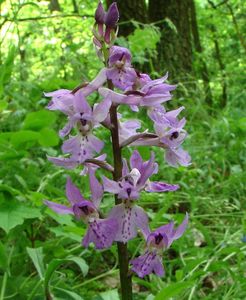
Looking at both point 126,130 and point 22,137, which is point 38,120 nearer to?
point 22,137

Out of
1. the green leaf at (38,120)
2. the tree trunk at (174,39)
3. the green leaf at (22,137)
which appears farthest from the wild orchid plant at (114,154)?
the tree trunk at (174,39)

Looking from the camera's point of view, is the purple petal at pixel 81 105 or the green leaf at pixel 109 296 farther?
the green leaf at pixel 109 296

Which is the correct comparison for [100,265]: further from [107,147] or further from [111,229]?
[111,229]

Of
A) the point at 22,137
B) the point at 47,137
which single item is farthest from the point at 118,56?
the point at 47,137

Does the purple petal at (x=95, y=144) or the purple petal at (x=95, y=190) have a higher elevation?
the purple petal at (x=95, y=144)

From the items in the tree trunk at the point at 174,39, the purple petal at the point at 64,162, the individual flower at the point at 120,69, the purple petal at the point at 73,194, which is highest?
the tree trunk at the point at 174,39

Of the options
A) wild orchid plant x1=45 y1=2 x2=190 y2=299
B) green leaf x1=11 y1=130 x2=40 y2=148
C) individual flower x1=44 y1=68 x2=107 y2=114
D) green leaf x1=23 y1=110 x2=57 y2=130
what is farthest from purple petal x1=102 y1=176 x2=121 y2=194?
green leaf x1=23 y1=110 x2=57 y2=130

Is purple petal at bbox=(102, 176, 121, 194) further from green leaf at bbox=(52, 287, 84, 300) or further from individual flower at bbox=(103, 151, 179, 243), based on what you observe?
green leaf at bbox=(52, 287, 84, 300)

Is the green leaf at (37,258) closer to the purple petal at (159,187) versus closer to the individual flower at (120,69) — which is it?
the purple petal at (159,187)
